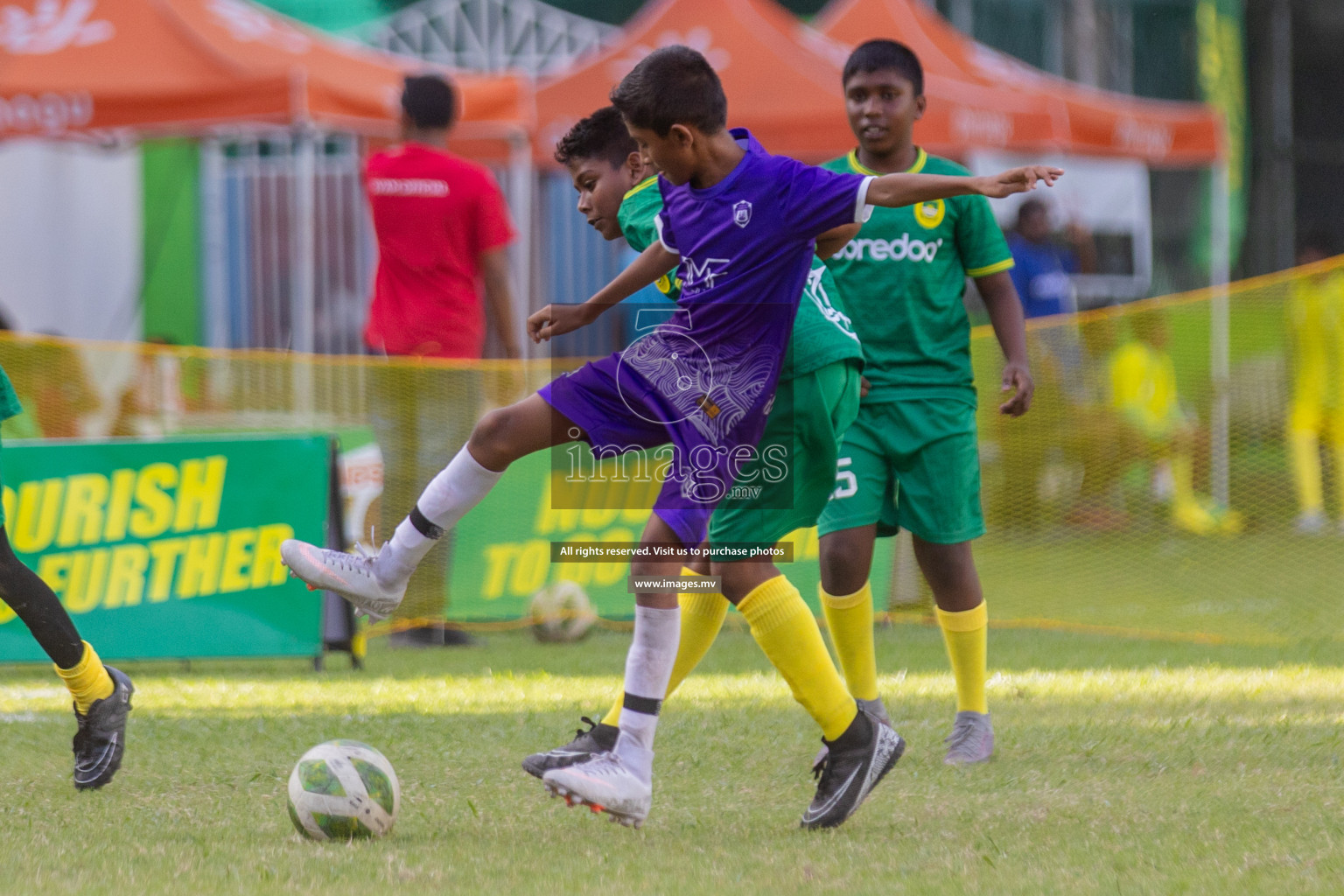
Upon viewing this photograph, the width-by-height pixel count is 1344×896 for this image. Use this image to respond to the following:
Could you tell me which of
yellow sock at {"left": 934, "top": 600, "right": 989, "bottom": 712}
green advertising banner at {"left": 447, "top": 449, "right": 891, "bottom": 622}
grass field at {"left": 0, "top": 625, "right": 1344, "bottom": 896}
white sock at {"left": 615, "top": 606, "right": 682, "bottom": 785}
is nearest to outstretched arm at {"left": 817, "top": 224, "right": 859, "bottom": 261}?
white sock at {"left": 615, "top": 606, "right": 682, "bottom": 785}

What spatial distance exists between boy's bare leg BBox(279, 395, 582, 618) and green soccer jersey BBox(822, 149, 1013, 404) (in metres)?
1.32

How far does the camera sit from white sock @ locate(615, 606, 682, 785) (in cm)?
394

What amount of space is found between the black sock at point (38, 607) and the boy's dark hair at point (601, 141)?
75.9 inches

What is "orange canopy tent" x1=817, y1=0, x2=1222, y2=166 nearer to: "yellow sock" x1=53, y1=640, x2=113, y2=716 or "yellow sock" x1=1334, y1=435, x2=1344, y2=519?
"yellow sock" x1=1334, y1=435, x2=1344, y2=519

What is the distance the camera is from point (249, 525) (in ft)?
23.5

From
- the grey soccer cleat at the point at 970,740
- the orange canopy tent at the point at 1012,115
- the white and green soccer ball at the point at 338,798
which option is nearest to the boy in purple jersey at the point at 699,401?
the white and green soccer ball at the point at 338,798

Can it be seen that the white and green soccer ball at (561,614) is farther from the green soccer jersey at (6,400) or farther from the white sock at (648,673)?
the white sock at (648,673)

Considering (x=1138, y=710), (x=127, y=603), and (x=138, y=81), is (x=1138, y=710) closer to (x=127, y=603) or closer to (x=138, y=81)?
(x=127, y=603)

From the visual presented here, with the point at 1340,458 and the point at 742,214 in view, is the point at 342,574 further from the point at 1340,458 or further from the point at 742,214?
the point at 1340,458

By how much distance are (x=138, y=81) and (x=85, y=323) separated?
5.90 metres

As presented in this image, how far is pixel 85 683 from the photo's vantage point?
15.2ft

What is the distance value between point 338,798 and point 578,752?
→ 580mm

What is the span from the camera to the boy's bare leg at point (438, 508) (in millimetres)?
4082

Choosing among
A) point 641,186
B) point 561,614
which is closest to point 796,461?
point 641,186
